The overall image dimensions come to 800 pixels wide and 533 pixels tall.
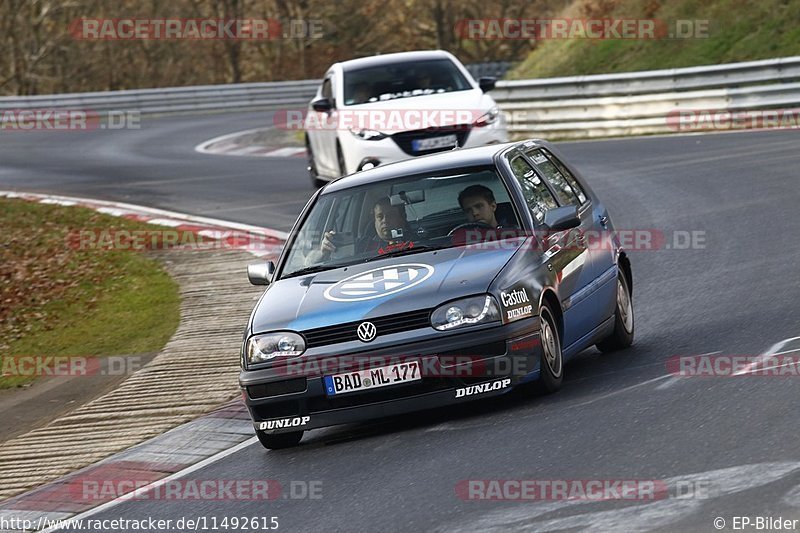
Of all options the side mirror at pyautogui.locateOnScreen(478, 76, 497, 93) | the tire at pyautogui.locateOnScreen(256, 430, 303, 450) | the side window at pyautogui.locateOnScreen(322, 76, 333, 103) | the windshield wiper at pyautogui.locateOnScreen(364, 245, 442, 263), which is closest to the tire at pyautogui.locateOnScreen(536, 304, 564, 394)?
the windshield wiper at pyautogui.locateOnScreen(364, 245, 442, 263)

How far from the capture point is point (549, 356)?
26.5 feet

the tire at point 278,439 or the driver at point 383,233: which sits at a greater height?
the driver at point 383,233

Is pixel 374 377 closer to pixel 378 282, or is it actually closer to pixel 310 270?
pixel 378 282

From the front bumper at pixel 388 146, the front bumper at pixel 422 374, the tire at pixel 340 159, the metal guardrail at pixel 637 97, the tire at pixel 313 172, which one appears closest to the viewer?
the front bumper at pixel 422 374

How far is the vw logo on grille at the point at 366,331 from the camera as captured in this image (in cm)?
770

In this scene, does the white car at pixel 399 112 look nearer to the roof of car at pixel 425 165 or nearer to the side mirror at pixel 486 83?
the side mirror at pixel 486 83

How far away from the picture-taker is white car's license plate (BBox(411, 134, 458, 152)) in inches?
672

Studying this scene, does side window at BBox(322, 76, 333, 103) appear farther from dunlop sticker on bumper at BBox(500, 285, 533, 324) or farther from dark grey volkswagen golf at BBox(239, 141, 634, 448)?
dunlop sticker on bumper at BBox(500, 285, 533, 324)

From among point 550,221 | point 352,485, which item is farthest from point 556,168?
point 352,485

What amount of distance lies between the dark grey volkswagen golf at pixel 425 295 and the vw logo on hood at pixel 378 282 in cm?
1

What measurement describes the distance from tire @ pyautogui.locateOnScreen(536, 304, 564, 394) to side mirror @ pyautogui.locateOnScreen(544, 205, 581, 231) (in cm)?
57

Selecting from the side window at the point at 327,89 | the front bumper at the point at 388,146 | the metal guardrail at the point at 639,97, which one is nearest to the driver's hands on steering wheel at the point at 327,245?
the front bumper at the point at 388,146

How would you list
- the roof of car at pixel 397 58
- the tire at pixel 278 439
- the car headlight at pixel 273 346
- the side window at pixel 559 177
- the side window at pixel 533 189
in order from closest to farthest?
the car headlight at pixel 273 346
the tire at pixel 278 439
the side window at pixel 533 189
the side window at pixel 559 177
the roof of car at pixel 397 58

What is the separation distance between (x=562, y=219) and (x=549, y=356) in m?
0.92
